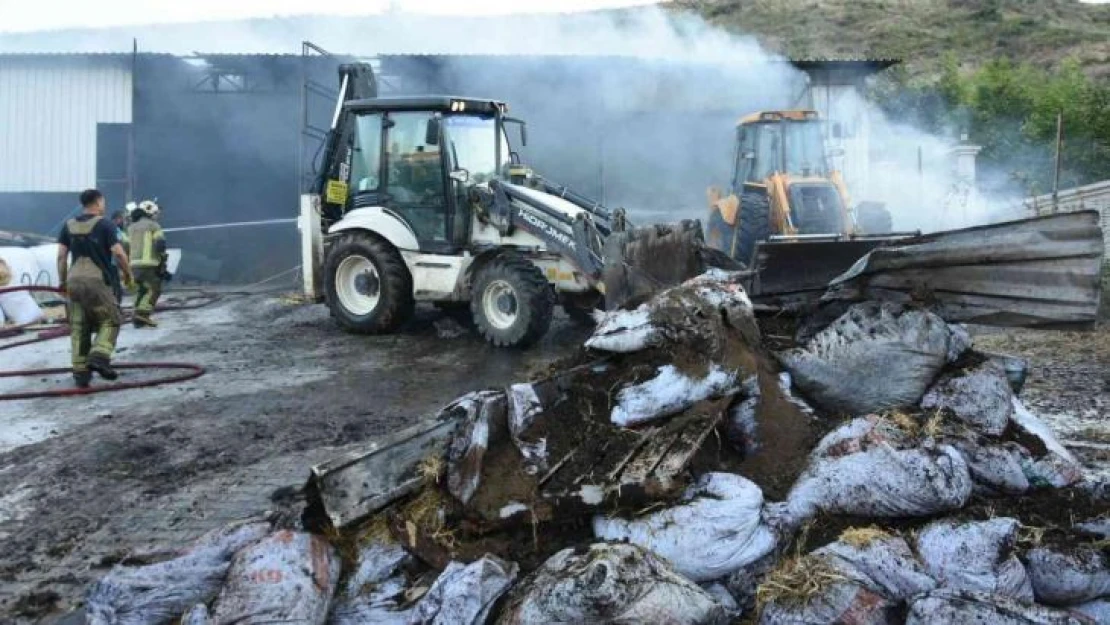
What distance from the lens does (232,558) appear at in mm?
3348

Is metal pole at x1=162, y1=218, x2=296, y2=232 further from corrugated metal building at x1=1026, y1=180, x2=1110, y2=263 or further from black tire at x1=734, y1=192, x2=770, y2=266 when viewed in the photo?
corrugated metal building at x1=1026, y1=180, x2=1110, y2=263

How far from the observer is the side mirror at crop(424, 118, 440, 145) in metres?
9.30

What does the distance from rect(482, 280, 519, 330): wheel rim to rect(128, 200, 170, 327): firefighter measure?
185 inches

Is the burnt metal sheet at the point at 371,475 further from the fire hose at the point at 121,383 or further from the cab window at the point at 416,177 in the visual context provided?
the cab window at the point at 416,177

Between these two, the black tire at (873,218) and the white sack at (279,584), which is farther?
the black tire at (873,218)

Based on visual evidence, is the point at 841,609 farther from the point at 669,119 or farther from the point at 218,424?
the point at 669,119

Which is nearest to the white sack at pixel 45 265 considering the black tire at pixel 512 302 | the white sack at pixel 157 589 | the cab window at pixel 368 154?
the cab window at pixel 368 154

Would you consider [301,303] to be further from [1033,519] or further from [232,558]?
[1033,519]

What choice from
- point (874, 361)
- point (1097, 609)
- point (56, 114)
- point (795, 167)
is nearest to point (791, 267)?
point (874, 361)

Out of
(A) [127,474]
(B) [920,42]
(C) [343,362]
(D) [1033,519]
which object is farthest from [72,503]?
(B) [920,42]

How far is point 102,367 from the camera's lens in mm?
7699

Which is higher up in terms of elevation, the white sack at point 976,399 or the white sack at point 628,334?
the white sack at point 628,334

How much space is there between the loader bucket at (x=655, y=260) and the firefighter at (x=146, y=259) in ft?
22.2

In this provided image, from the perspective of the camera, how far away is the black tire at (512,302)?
886 cm
